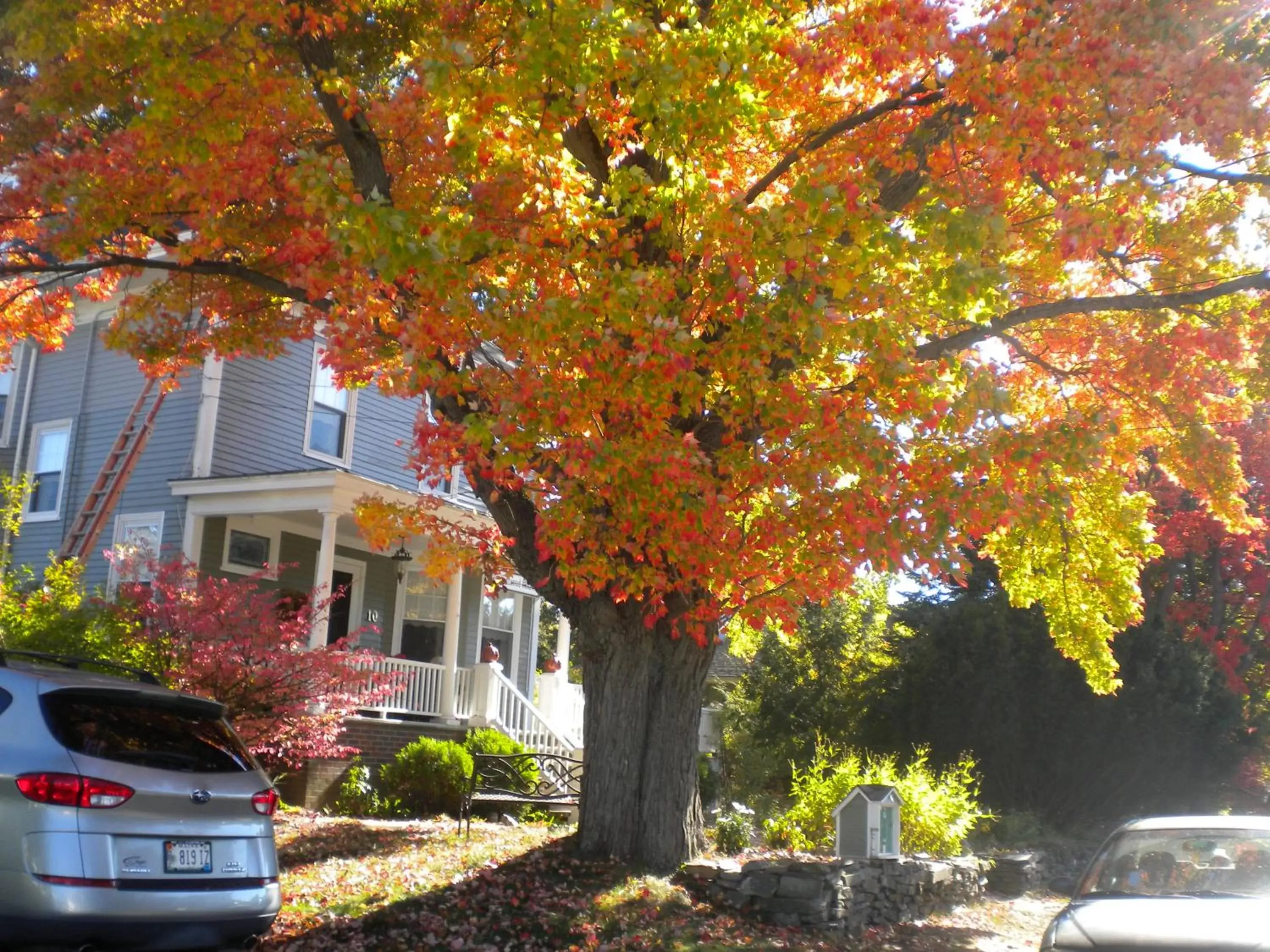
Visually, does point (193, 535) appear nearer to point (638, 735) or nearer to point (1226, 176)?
point (638, 735)

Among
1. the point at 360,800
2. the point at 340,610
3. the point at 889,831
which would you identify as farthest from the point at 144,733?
the point at 340,610

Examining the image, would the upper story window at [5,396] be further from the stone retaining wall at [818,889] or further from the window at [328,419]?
the stone retaining wall at [818,889]

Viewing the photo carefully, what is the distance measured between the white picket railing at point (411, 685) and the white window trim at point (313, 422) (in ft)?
12.0

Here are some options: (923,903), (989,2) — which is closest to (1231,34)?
(989,2)

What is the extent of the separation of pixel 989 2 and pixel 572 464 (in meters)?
5.40

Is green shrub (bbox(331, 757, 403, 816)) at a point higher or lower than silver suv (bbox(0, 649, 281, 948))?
lower

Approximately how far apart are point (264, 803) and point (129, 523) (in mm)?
12652

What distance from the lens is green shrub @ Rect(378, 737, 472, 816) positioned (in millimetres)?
15430

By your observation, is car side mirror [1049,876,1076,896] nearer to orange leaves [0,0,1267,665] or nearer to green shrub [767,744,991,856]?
orange leaves [0,0,1267,665]

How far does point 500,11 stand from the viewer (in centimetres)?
1014

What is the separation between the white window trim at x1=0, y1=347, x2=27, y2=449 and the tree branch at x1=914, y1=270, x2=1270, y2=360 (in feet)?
52.7

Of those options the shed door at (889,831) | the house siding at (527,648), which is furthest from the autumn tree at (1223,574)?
the shed door at (889,831)

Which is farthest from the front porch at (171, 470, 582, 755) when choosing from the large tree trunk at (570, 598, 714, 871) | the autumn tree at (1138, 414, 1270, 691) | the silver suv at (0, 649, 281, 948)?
the autumn tree at (1138, 414, 1270, 691)

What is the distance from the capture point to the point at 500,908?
8.40 metres
